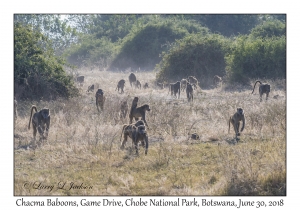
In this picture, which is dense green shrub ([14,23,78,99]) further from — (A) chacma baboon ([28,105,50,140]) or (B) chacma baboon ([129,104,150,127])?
(A) chacma baboon ([28,105,50,140])

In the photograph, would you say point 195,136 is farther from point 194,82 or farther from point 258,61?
point 258,61

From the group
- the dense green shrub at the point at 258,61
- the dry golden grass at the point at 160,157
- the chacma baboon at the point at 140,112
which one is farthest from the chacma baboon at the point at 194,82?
the chacma baboon at the point at 140,112

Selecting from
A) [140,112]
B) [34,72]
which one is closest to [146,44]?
[34,72]

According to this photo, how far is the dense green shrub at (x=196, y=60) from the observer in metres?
30.0

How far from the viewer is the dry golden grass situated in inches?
314

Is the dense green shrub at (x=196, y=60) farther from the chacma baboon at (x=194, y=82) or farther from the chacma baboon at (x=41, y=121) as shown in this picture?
the chacma baboon at (x=41, y=121)

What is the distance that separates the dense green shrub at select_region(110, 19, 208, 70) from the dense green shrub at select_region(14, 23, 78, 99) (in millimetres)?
26862

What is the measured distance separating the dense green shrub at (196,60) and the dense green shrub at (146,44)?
617 inches

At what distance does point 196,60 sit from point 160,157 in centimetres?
2088

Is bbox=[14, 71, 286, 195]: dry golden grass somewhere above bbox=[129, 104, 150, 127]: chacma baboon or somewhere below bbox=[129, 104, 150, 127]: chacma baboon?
below

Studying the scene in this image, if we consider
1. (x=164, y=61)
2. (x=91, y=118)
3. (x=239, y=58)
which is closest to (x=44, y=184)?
(x=91, y=118)

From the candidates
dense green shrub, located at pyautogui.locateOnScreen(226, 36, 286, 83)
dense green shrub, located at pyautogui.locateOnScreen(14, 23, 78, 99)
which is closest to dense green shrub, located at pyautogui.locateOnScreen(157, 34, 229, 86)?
dense green shrub, located at pyautogui.locateOnScreen(226, 36, 286, 83)

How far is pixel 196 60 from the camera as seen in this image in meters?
30.2

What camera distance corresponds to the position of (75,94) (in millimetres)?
20250
